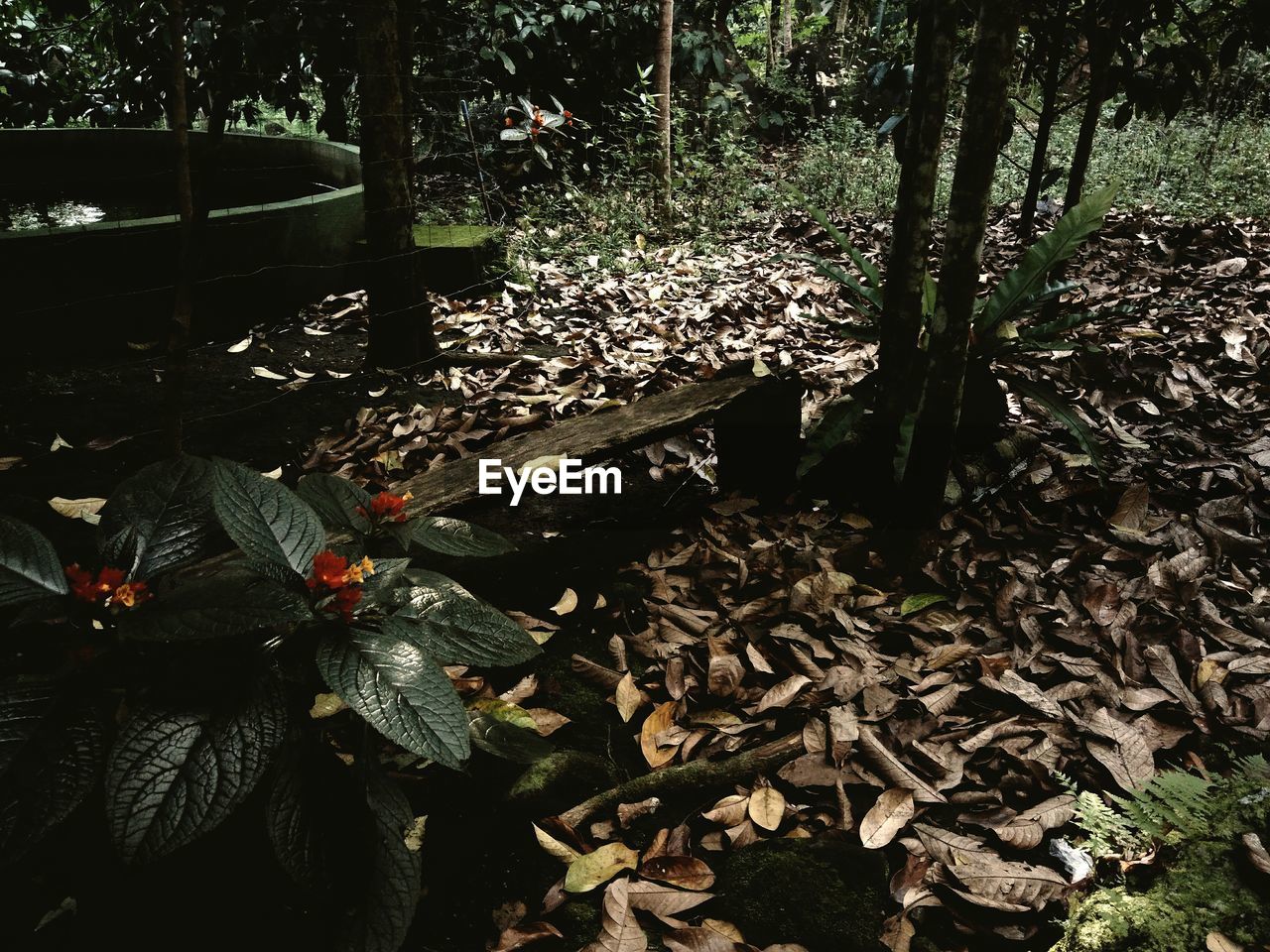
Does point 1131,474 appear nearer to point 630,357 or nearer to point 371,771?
point 630,357

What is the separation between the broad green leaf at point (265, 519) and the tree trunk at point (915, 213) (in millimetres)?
1701

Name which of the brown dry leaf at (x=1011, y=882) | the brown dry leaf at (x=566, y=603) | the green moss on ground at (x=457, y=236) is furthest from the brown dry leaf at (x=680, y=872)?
the green moss on ground at (x=457, y=236)

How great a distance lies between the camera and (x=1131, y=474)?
2.88 meters

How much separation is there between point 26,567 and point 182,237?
1.03 meters

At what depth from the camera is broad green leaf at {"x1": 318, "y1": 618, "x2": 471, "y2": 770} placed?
1239 mm

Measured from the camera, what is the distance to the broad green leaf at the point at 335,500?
→ 5.55 feet

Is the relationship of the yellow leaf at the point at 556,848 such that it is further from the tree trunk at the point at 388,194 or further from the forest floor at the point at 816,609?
the tree trunk at the point at 388,194

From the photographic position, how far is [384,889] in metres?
1.31

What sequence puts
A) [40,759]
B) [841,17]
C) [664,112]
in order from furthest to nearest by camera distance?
[841,17], [664,112], [40,759]

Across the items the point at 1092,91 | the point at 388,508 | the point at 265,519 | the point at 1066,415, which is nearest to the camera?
the point at 265,519

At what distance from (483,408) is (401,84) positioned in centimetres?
136

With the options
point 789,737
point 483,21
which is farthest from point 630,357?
point 483,21

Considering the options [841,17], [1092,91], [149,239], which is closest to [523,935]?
[149,239]

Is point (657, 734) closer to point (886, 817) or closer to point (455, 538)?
point (886, 817)
